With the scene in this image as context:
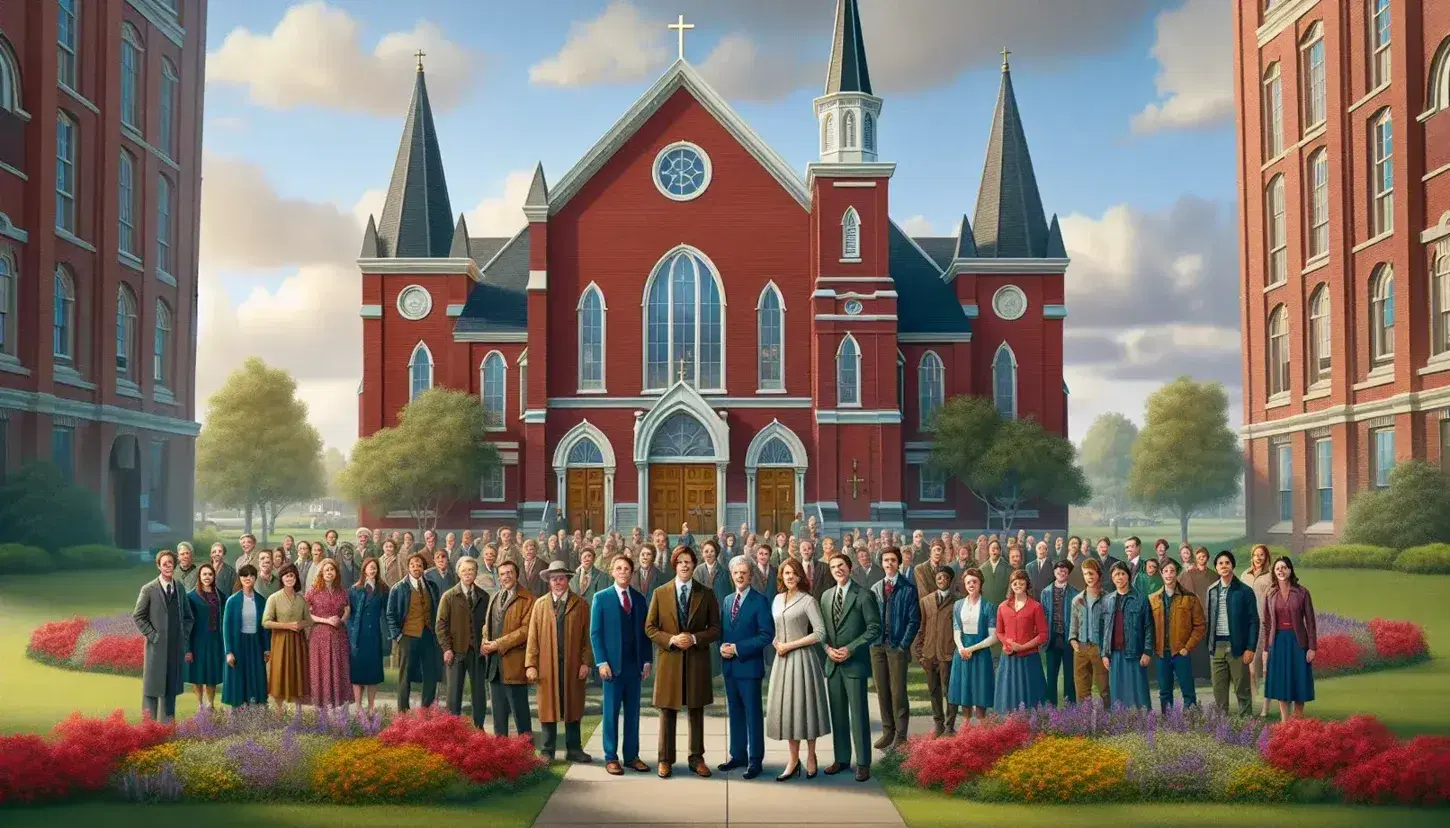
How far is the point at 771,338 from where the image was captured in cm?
4466

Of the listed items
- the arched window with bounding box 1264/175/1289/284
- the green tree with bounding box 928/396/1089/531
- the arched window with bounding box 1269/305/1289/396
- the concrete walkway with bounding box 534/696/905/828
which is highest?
the arched window with bounding box 1264/175/1289/284

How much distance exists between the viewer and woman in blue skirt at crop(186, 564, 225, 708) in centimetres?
1436

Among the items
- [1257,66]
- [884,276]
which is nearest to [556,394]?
[884,276]

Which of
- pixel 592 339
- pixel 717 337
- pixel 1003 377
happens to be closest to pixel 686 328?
pixel 717 337

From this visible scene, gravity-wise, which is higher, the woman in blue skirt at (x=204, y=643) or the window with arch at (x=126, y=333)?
the window with arch at (x=126, y=333)

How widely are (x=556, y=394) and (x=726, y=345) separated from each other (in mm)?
5965

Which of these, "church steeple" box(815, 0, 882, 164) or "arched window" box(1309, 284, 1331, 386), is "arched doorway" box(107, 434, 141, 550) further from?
"arched window" box(1309, 284, 1331, 386)

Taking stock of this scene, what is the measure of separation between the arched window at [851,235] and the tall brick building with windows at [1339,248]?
45.3 ft

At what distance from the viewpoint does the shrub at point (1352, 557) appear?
2350cm

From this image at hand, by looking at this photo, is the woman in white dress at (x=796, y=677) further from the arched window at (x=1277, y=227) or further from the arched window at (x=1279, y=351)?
the arched window at (x=1279, y=351)

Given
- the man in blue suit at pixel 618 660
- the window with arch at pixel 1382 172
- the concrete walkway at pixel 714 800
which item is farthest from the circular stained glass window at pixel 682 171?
the concrete walkway at pixel 714 800

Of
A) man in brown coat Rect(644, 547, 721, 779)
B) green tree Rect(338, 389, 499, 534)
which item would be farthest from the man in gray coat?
green tree Rect(338, 389, 499, 534)

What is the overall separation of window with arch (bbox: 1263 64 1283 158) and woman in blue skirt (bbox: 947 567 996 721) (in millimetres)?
20826

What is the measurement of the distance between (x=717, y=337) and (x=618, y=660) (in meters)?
32.3
